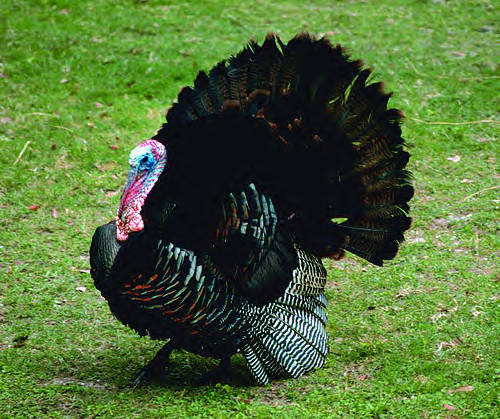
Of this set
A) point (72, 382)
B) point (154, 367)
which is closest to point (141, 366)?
point (154, 367)

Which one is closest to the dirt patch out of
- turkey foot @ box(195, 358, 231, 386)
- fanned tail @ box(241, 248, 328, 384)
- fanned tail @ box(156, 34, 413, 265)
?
turkey foot @ box(195, 358, 231, 386)

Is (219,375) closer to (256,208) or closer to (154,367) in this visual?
(154,367)

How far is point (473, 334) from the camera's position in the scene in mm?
5500

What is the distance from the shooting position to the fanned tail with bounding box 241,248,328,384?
16.5ft

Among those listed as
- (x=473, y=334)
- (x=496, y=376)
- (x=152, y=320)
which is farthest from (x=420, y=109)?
(x=152, y=320)

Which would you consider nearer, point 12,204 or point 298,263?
point 298,263

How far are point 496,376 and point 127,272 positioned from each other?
8.43 feet

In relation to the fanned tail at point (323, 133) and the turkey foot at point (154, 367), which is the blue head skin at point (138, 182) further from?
the turkey foot at point (154, 367)

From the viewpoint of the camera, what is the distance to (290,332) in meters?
5.14

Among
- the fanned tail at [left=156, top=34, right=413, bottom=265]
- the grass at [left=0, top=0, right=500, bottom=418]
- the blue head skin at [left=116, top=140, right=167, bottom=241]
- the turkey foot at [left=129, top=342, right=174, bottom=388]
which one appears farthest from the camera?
the fanned tail at [left=156, top=34, right=413, bottom=265]

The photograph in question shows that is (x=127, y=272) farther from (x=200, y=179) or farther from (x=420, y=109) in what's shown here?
(x=420, y=109)

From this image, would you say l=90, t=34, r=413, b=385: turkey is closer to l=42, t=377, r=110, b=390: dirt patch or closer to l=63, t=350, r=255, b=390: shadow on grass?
l=63, t=350, r=255, b=390: shadow on grass

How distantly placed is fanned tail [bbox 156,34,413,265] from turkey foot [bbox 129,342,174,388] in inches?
48.9

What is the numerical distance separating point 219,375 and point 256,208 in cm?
125
